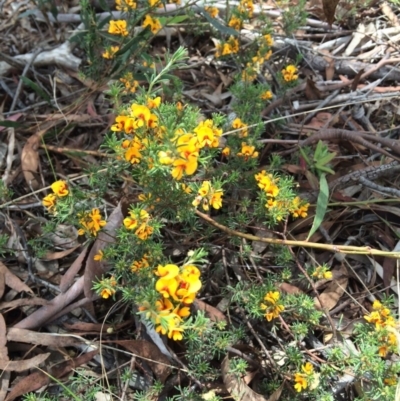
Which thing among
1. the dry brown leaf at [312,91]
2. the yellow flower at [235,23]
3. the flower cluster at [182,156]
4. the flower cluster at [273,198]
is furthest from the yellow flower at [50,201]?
the dry brown leaf at [312,91]

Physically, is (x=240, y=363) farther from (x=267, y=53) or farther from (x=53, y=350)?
(x=267, y=53)

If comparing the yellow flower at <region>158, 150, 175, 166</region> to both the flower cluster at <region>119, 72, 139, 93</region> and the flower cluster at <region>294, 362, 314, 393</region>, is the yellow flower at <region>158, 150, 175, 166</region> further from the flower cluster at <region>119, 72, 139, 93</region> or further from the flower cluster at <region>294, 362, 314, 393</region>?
the flower cluster at <region>119, 72, 139, 93</region>

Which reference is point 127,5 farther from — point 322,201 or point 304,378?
point 304,378

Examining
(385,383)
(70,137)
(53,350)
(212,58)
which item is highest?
(212,58)

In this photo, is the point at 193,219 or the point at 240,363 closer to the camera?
the point at 240,363

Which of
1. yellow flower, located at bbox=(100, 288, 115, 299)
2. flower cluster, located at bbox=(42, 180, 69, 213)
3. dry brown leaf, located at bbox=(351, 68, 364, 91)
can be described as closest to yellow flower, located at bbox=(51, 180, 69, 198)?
flower cluster, located at bbox=(42, 180, 69, 213)

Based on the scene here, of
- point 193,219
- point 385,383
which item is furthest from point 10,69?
point 385,383

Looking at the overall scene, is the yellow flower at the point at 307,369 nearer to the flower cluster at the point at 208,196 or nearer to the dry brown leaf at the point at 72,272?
the flower cluster at the point at 208,196
